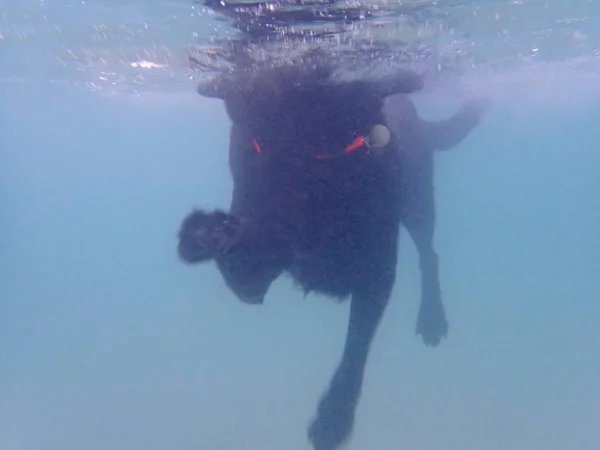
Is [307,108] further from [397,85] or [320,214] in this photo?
[397,85]

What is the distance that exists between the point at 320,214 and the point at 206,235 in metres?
1.09

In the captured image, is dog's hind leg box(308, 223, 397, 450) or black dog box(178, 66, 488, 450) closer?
black dog box(178, 66, 488, 450)

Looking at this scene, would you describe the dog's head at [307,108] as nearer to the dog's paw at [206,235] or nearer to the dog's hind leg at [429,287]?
the dog's paw at [206,235]

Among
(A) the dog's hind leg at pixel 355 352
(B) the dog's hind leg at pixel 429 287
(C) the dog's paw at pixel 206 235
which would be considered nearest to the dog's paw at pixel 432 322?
(B) the dog's hind leg at pixel 429 287

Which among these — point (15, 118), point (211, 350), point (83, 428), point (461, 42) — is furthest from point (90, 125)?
point (461, 42)

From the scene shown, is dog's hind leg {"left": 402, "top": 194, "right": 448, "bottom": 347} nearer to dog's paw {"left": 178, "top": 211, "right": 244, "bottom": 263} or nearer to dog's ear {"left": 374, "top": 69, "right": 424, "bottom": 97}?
dog's ear {"left": 374, "top": 69, "right": 424, "bottom": 97}

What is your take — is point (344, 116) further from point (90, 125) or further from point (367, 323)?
point (90, 125)

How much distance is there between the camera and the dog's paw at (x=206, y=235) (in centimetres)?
415

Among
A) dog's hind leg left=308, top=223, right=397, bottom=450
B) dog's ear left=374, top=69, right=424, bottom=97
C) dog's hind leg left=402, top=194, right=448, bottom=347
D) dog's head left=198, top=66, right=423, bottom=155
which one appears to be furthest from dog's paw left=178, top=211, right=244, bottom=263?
dog's hind leg left=402, top=194, right=448, bottom=347

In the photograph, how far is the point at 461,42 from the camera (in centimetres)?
927

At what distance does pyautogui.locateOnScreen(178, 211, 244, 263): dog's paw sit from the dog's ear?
235 centimetres

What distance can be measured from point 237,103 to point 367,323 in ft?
9.35

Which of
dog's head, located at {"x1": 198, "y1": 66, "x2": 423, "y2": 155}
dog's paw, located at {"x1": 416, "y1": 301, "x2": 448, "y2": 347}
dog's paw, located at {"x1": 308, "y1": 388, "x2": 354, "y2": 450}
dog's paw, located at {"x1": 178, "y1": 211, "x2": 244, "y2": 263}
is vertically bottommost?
dog's paw, located at {"x1": 416, "y1": 301, "x2": 448, "y2": 347}

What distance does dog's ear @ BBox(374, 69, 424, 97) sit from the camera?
5.47 m
